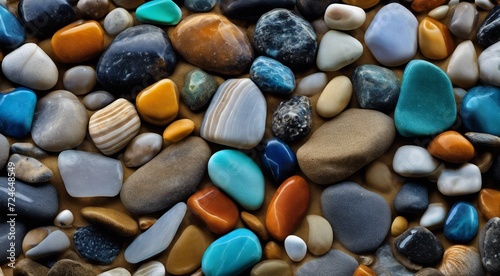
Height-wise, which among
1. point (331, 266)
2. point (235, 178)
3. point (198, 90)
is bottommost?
point (331, 266)

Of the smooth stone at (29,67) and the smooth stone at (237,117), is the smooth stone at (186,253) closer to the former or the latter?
the smooth stone at (237,117)

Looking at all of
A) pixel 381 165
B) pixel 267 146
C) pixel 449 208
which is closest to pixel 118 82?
pixel 267 146

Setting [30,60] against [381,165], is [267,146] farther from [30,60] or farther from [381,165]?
[30,60]

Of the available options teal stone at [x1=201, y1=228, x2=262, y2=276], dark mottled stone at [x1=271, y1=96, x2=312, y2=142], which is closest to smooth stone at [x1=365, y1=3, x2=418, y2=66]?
dark mottled stone at [x1=271, y1=96, x2=312, y2=142]

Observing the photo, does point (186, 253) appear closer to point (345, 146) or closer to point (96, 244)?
point (96, 244)

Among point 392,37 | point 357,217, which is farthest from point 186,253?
point 392,37

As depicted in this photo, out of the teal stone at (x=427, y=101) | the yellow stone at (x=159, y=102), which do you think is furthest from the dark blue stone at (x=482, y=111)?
the yellow stone at (x=159, y=102)

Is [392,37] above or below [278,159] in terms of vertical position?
above

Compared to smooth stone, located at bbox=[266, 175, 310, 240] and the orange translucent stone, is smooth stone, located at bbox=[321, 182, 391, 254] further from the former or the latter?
the orange translucent stone
